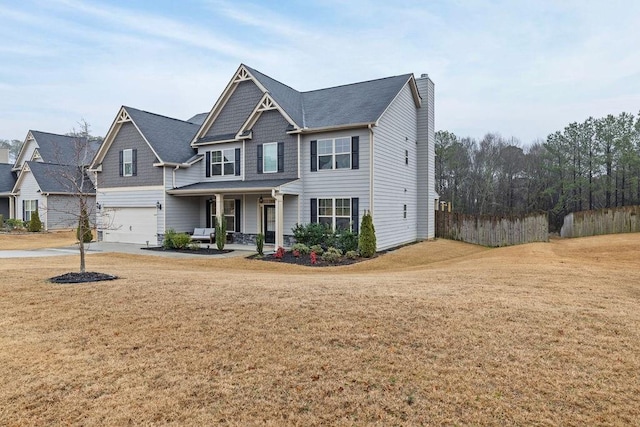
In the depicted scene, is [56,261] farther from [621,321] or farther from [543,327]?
[621,321]

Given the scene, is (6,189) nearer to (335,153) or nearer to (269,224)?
(269,224)

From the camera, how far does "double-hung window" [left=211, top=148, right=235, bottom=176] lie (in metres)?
20.3

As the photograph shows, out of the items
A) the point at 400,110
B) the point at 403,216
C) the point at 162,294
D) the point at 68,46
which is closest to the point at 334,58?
the point at 400,110

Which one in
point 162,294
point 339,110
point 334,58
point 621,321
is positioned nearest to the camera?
point 621,321

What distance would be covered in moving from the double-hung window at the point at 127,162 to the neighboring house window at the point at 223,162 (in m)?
4.54

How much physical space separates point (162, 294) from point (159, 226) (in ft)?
47.5

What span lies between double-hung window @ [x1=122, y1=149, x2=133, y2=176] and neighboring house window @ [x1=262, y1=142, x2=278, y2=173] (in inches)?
329

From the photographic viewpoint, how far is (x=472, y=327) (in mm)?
5098

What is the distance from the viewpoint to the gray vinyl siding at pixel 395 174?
56.0ft

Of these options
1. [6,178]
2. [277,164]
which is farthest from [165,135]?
[6,178]

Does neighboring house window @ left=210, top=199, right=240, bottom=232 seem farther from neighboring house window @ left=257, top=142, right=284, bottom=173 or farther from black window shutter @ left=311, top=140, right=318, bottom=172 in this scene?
black window shutter @ left=311, top=140, right=318, bottom=172

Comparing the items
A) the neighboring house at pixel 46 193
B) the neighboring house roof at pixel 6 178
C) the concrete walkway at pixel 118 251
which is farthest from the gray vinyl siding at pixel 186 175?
the neighboring house roof at pixel 6 178

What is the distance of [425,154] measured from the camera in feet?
71.6

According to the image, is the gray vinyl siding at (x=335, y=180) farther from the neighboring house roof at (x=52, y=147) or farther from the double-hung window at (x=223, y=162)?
the neighboring house roof at (x=52, y=147)
